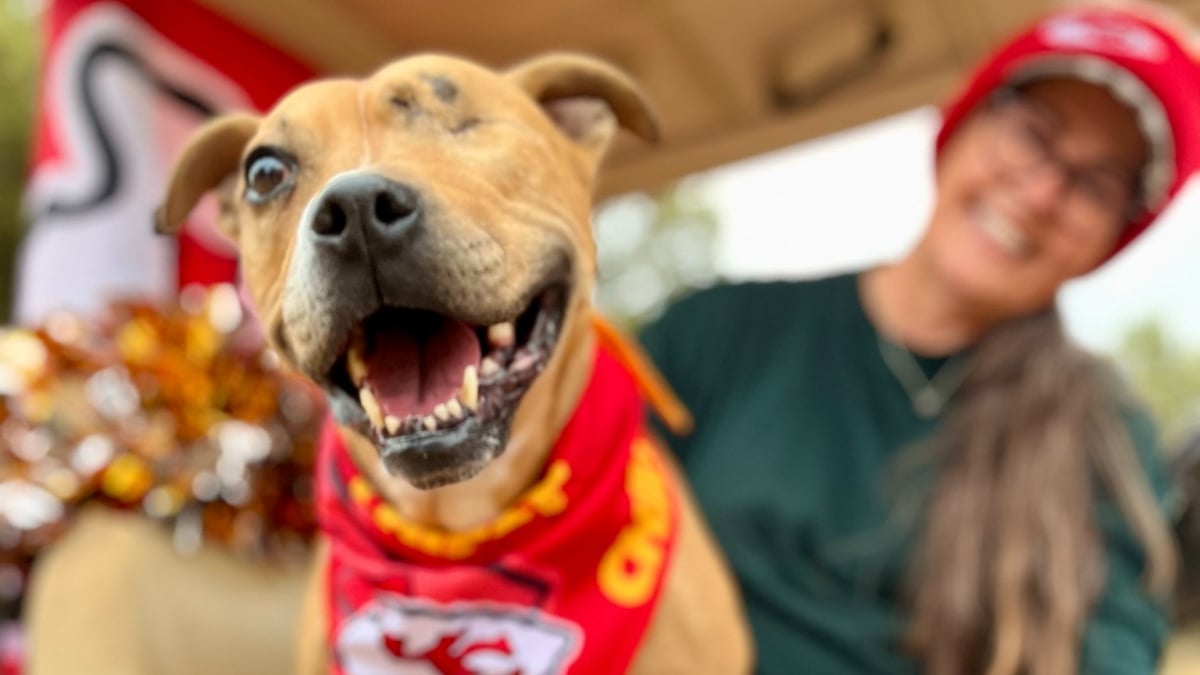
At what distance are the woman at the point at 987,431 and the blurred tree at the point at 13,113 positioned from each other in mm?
3391

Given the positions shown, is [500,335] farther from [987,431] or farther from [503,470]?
[987,431]

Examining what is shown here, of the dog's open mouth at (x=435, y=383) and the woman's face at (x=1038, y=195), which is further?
the woman's face at (x=1038, y=195)

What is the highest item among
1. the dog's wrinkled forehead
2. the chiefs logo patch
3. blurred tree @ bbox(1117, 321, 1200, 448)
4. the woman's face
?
the dog's wrinkled forehead

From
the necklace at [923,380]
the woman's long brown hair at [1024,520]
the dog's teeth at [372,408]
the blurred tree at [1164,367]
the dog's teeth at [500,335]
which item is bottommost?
the blurred tree at [1164,367]

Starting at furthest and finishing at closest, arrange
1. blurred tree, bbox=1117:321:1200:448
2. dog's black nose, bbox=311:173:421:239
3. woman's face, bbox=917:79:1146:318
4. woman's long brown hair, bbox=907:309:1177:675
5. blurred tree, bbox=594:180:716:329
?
blurred tree, bbox=594:180:716:329 → blurred tree, bbox=1117:321:1200:448 → woman's face, bbox=917:79:1146:318 → woman's long brown hair, bbox=907:309:1177:675 → dog's black nose, bbox=311:173:421:239

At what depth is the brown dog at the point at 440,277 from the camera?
871 millimetres

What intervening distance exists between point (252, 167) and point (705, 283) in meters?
1.31

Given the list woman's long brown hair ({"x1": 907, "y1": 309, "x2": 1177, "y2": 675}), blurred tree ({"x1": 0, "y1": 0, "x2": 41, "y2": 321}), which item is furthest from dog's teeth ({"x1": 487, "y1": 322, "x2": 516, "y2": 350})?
blurred tree ({"x1": 0, "y1": 0, "x2": 41, "y2": 321})

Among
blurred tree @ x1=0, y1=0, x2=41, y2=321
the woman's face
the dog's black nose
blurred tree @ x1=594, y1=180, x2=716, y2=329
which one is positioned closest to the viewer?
the dog's black nose

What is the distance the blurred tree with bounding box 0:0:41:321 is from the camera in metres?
3.82

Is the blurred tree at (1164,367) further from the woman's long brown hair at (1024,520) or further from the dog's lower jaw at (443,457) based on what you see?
the dog's lower jaw at (443,457)

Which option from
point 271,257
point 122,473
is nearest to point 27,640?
point 122,473

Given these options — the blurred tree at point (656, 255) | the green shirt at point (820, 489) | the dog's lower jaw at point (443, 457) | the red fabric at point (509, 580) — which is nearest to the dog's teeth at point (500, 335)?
the dog's lower jaw at point (443, 457)

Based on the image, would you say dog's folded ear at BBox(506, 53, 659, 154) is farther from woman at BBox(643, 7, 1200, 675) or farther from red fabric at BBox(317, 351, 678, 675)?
woman at BBox(643, 7, 1200, 675)
